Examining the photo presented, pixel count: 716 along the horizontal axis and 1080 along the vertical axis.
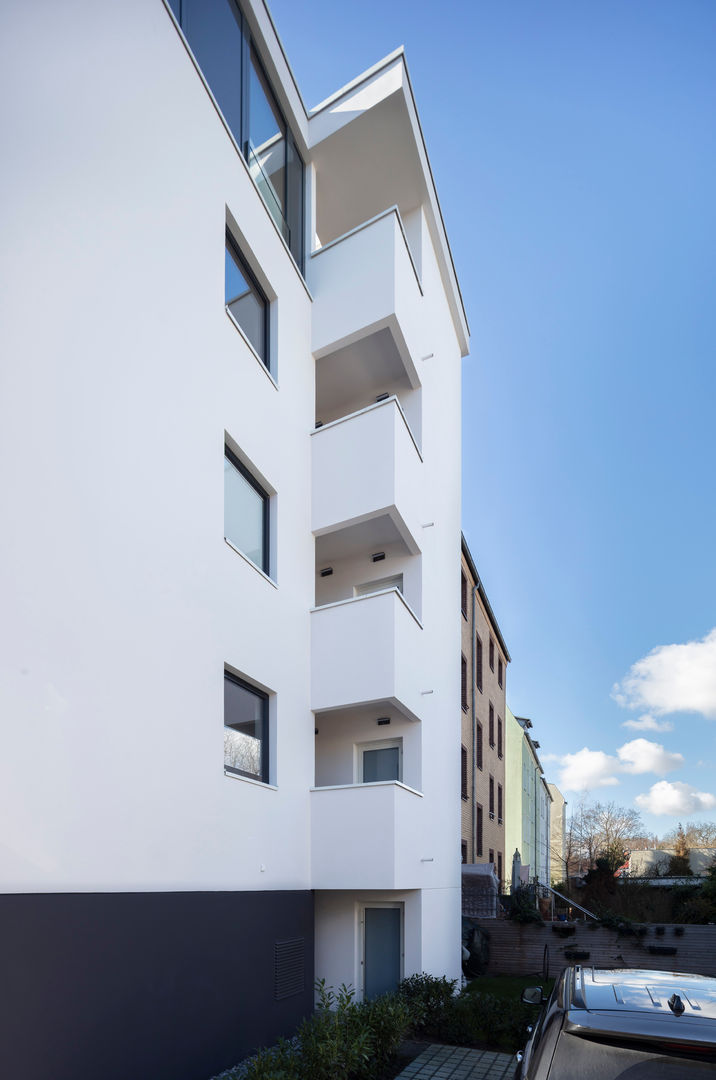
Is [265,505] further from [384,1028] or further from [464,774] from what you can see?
[464,774]

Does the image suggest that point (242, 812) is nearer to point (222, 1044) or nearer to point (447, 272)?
point (222, 1044)

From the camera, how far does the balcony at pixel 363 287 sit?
1245 centimetres

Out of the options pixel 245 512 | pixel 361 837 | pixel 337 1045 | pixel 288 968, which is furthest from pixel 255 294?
pixel 337 1045

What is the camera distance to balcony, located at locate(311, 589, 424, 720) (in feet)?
35.9

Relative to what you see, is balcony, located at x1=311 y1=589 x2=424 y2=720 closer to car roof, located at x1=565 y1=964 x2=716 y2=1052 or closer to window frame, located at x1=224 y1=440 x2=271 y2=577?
window frame, located at x1=224 y1=440 x2=271 y2=577

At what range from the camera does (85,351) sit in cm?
659

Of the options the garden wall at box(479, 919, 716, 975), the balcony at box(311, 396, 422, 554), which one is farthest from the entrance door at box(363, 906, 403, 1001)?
the balcony at box(311, 396, 422, 554)

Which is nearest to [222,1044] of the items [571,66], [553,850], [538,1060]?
[538,1060]

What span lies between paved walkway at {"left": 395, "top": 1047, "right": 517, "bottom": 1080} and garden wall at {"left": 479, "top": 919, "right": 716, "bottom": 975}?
576cm

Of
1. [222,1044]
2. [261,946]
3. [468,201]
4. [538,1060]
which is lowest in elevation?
[222,1044]

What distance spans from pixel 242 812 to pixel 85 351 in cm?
523

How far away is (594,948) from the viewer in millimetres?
14453

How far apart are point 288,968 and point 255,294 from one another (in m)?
9.07

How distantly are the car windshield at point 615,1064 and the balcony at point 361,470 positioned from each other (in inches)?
348
